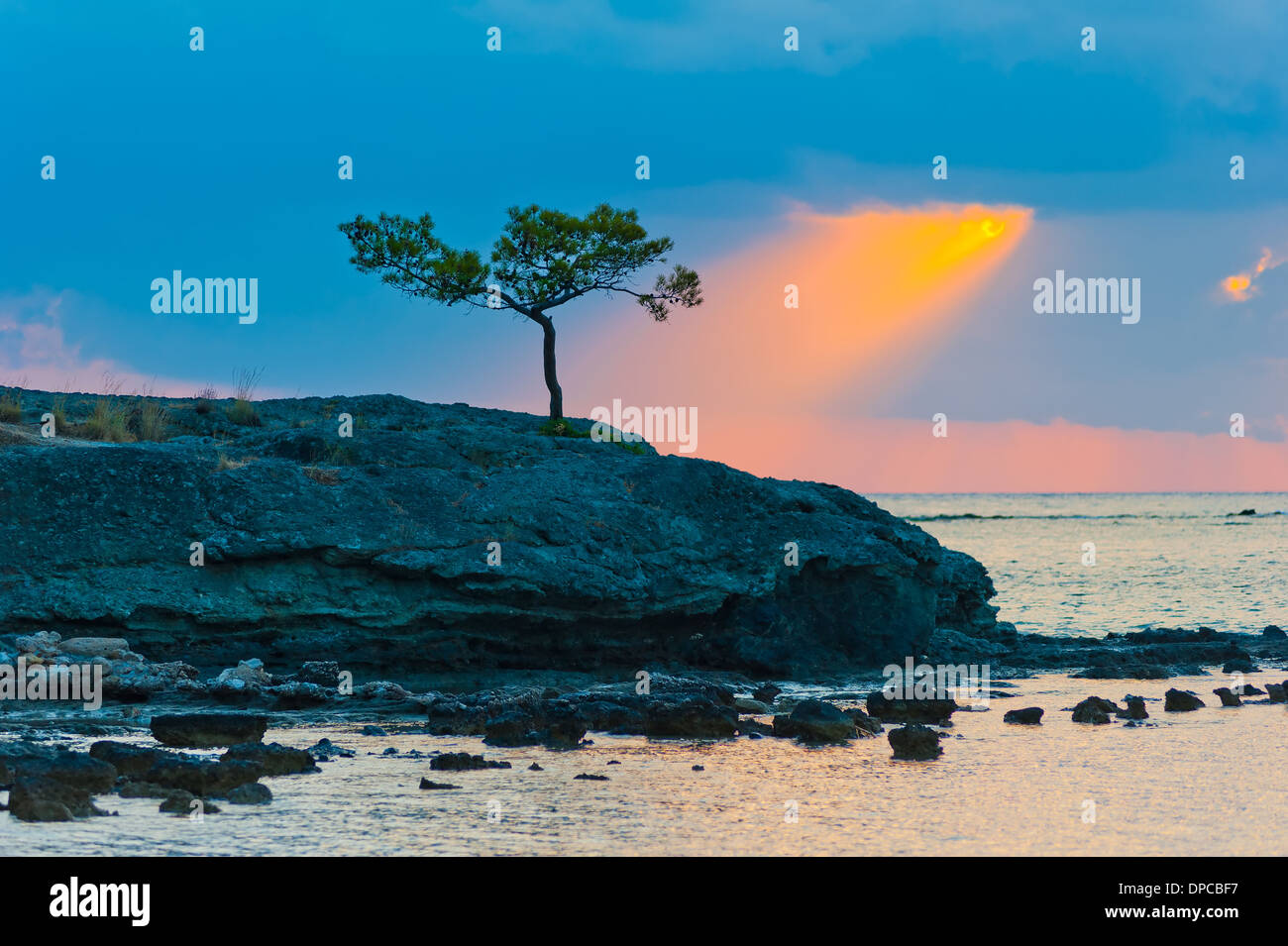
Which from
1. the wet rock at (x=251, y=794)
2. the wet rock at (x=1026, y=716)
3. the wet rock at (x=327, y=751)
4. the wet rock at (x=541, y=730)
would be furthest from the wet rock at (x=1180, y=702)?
the wet rock at (x=251, y=794)

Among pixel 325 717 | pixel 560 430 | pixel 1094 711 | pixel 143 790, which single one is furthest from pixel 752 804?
pixel 560 430

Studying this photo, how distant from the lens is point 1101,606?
5122cm

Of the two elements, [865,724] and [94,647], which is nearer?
[865,724]

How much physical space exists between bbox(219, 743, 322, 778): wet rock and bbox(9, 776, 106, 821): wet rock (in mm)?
2192

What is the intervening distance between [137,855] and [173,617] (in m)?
12.9

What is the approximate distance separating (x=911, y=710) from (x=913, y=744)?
343cm

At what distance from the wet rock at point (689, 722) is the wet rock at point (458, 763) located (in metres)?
3.44

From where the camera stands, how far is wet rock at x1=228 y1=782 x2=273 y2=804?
13719 millimetres

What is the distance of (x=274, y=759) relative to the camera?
50.4 feet

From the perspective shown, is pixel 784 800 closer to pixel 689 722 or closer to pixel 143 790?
pixel 689 722

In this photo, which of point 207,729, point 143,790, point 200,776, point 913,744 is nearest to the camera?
point 143,790

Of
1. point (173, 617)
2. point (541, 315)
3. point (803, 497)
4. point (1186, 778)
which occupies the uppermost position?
point (541, 315)
